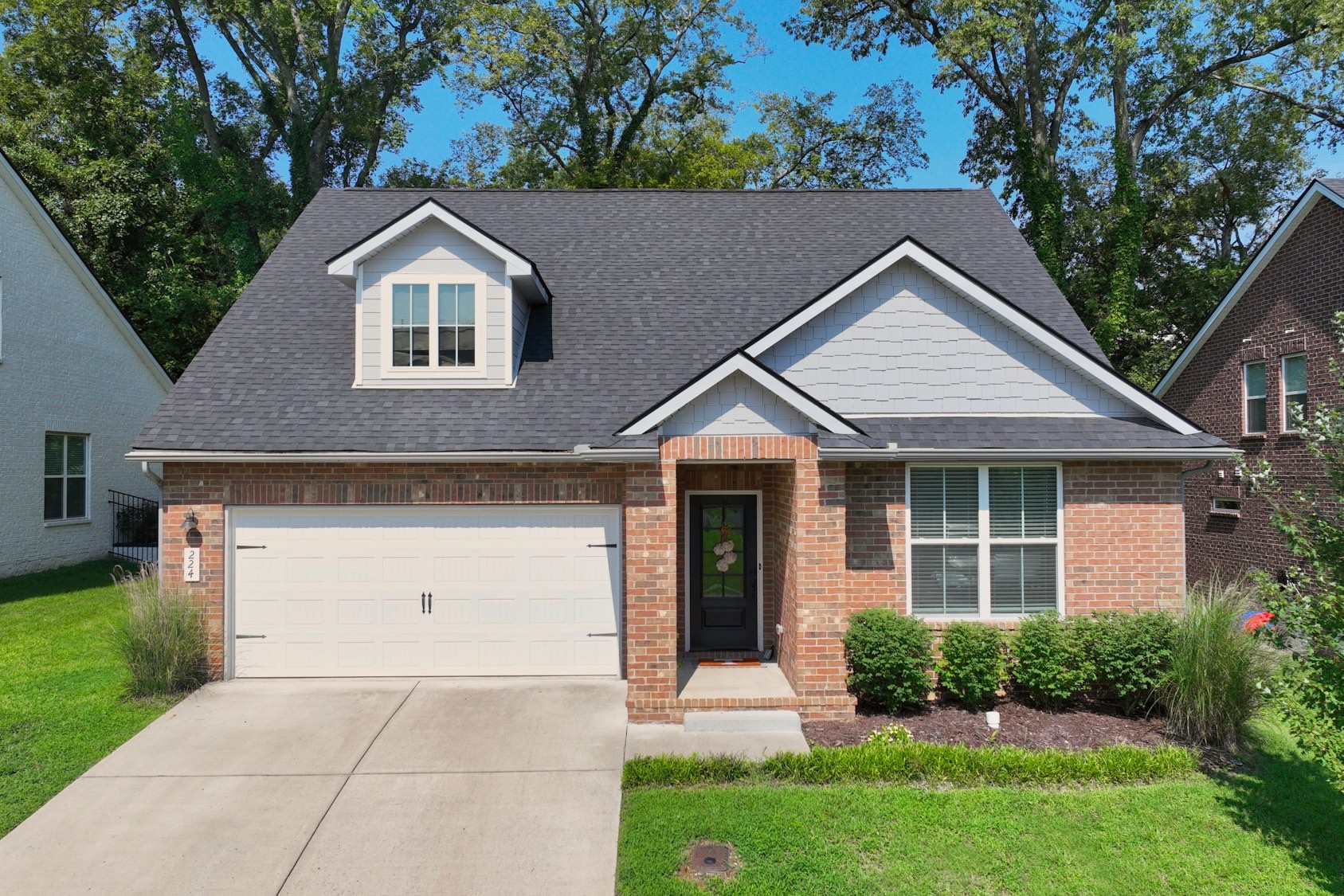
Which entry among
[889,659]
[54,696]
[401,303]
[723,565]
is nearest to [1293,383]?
[889,659]

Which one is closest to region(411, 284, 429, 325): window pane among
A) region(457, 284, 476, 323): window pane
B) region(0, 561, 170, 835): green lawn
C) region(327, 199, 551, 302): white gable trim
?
region(457, 284, 476, 323): window pane

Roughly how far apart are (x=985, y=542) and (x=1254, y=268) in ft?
36.5

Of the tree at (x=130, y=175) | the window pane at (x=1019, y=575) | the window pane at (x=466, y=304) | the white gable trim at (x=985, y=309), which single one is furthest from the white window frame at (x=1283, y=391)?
the tree at (x=130, y=175)

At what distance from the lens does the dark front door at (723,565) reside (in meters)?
10.5

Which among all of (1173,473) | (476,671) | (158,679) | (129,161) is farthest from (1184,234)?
(129,161)

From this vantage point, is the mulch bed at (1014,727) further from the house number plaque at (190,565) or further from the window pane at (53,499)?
the window pane at (53,499)

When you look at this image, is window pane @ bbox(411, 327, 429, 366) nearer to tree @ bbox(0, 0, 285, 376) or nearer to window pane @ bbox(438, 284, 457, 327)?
window pane @ bbox(438, 284, 457, 327)

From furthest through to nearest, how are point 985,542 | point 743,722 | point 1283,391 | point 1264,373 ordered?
point 1264,373 < point 1283,391 < point 985,542 < point 743,722

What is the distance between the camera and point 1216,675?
25.3 feet

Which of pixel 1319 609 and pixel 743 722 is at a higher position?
pixel 1319 609

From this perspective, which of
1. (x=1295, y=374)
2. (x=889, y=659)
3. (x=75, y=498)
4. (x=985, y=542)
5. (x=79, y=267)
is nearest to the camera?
(x=889, y=659)

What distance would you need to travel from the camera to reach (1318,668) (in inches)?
231

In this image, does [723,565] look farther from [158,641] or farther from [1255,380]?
[1255,380]

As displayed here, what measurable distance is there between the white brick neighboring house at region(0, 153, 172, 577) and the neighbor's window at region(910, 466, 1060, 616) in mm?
13987
